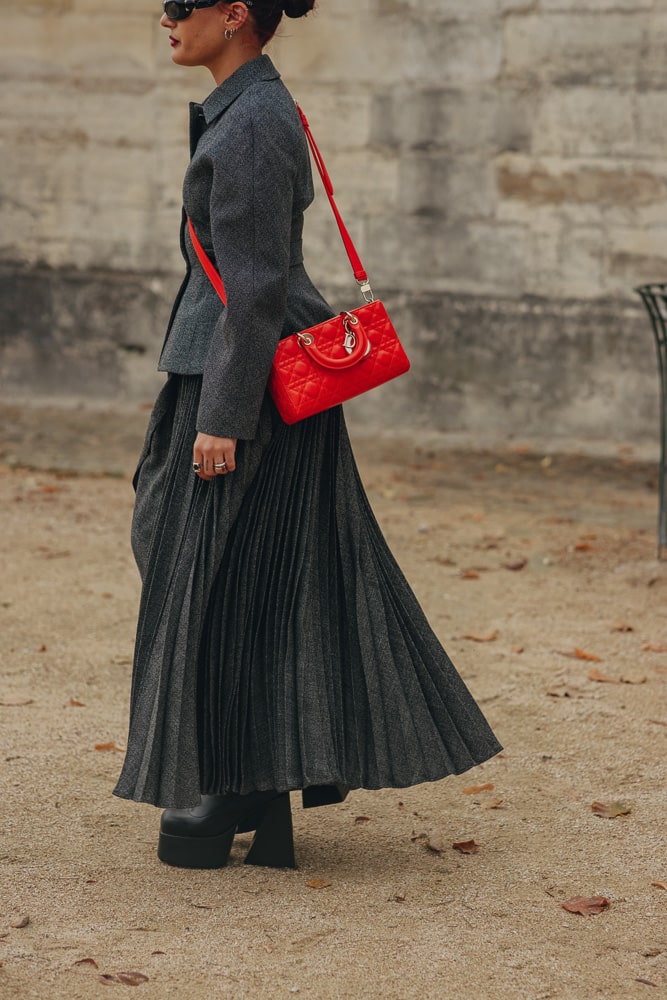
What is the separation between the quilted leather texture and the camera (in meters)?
3.06

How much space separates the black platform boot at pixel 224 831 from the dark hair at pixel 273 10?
1.71m

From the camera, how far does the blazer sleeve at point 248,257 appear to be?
2.95m

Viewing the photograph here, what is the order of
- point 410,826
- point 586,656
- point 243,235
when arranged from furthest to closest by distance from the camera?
1. point 586,656
2. point 410,826
3. point 243,235

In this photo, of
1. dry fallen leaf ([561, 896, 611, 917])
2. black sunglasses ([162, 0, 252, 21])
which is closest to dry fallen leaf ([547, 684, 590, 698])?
dry fallen leaf ([561, 896, 611, 917])

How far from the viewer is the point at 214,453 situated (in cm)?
305

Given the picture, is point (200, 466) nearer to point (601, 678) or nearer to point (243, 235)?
point (243, 235)

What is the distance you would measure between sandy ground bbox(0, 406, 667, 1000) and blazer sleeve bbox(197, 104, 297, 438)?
106 cm

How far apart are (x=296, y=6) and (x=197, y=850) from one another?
1.88 meters

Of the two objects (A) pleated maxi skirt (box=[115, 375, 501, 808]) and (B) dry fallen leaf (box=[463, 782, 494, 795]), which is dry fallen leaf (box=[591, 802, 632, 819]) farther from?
(A) pleated maxi skirt (box=[115, 375, 501, 808])

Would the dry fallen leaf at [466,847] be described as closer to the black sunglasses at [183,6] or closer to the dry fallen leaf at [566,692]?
the dry fallen leaf at [566,692]

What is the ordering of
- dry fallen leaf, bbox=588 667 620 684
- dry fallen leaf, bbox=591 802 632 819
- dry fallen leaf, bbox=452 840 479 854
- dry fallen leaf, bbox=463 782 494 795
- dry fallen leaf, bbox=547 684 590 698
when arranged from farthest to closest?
dry fallen leaf, bbox=588 667 620 684 < dry fallen leaf, bbox=547 684 590 698 < dry fallen leaf, bbox=463 782 494 795 < dry fallen leaf, bbox=591 802 632 819 < dry fallen leaf, bbox=452 840 479 854

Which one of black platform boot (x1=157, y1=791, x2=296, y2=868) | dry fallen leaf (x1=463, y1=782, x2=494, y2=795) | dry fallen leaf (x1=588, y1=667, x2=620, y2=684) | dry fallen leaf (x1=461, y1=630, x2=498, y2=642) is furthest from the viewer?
dry fallen leaf (x1=461, y1=630, x2=498, y2=642)

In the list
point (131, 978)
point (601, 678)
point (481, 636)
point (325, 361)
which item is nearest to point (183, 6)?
point (325, 361)

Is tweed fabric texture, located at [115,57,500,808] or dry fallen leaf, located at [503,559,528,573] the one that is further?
dry fallen leaf, located at [503,559,528,573]
